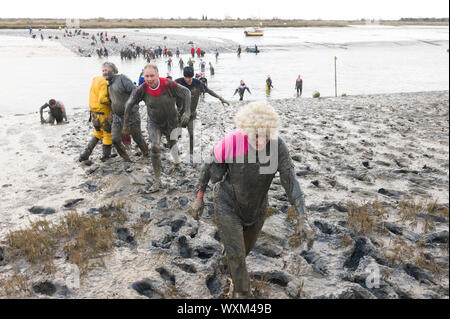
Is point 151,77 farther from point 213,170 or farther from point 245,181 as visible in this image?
point 245,181

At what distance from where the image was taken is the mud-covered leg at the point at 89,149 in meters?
7.72

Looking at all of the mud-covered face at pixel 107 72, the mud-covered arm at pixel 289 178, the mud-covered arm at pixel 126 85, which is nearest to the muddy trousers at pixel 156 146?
the mud-covered arm at pixel 126 85

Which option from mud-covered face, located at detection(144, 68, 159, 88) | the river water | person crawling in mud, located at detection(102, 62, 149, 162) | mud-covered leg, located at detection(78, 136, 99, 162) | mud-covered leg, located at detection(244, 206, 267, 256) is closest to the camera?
mud-covered leg, located at detection(244, 206, 267, 256)

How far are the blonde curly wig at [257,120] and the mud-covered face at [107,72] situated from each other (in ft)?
14.5

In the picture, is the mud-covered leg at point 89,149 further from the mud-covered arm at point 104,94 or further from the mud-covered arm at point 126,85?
the mud-covered arm at point 126,85

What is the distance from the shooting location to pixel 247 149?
289cm

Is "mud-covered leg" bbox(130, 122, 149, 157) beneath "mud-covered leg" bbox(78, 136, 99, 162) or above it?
above

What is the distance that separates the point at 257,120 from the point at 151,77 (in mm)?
3217

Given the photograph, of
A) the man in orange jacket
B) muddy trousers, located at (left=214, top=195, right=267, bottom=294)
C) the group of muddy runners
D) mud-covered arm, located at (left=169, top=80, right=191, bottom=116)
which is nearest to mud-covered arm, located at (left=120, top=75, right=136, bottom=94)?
the man in orange jacket

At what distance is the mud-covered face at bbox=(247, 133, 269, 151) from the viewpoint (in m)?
2.79

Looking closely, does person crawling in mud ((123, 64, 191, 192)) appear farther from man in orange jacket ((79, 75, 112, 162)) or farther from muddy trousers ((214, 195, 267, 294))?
A: muddy trousers ((214, 195, 267, 294))

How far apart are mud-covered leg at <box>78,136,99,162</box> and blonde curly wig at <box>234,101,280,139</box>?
567 cm

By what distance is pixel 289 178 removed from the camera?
9.89 feet
